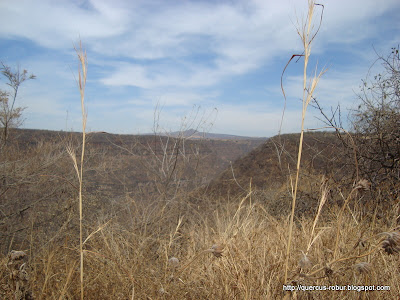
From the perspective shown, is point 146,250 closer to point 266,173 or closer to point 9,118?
point 9,118

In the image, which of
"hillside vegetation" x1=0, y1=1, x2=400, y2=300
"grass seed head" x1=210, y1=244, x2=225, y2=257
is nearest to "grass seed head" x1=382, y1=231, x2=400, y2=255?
"hillside vegetation" x1=0, y1=1, x2=400, y2=300

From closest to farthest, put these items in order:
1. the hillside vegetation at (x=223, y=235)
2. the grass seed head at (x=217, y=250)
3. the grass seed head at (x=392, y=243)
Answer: the grass seed head at (x=392, y=243)
the grass seed head at (x=217, y=250)
the hillside vegetation at (x=223, y=235)

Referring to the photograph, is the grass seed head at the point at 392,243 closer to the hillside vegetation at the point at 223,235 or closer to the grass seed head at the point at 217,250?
the hillside vegetation at the point at 223,235

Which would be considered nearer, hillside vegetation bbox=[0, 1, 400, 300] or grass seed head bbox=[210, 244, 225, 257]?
grass seed head bbox=[210, 244, 225, 257]

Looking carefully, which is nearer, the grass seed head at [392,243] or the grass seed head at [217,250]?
the grass seed head at [392,243]

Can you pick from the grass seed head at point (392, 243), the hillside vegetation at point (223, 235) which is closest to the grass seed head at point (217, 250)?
the hillside vegetation at point (223, 235)

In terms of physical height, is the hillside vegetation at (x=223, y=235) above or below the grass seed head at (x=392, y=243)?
below

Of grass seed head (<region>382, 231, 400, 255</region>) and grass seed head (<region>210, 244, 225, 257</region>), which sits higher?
grass seed head (<region>382, 231, 400, 255</region>)

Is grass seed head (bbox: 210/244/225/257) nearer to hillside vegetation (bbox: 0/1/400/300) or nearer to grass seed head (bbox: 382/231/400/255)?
hillside vegetation (bbox: 0/1/400/300)

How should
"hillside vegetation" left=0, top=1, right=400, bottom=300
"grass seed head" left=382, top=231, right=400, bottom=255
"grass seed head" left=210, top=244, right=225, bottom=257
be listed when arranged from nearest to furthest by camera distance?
"grass seed head" left=382, top=231, right=400, bottom=255 → "grass seed head" left=210, top=244, right=225, bottom=257 → "hillside vegetation" left=0, top=1, right=400, bottom=300

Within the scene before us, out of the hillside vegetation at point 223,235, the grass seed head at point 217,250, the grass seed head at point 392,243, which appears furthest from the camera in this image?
the hillside vegetation at point 223,235

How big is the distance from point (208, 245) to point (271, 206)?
4366 mm

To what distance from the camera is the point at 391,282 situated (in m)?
1.94

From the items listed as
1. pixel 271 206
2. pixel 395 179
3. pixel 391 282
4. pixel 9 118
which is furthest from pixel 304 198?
pixel 9 118
